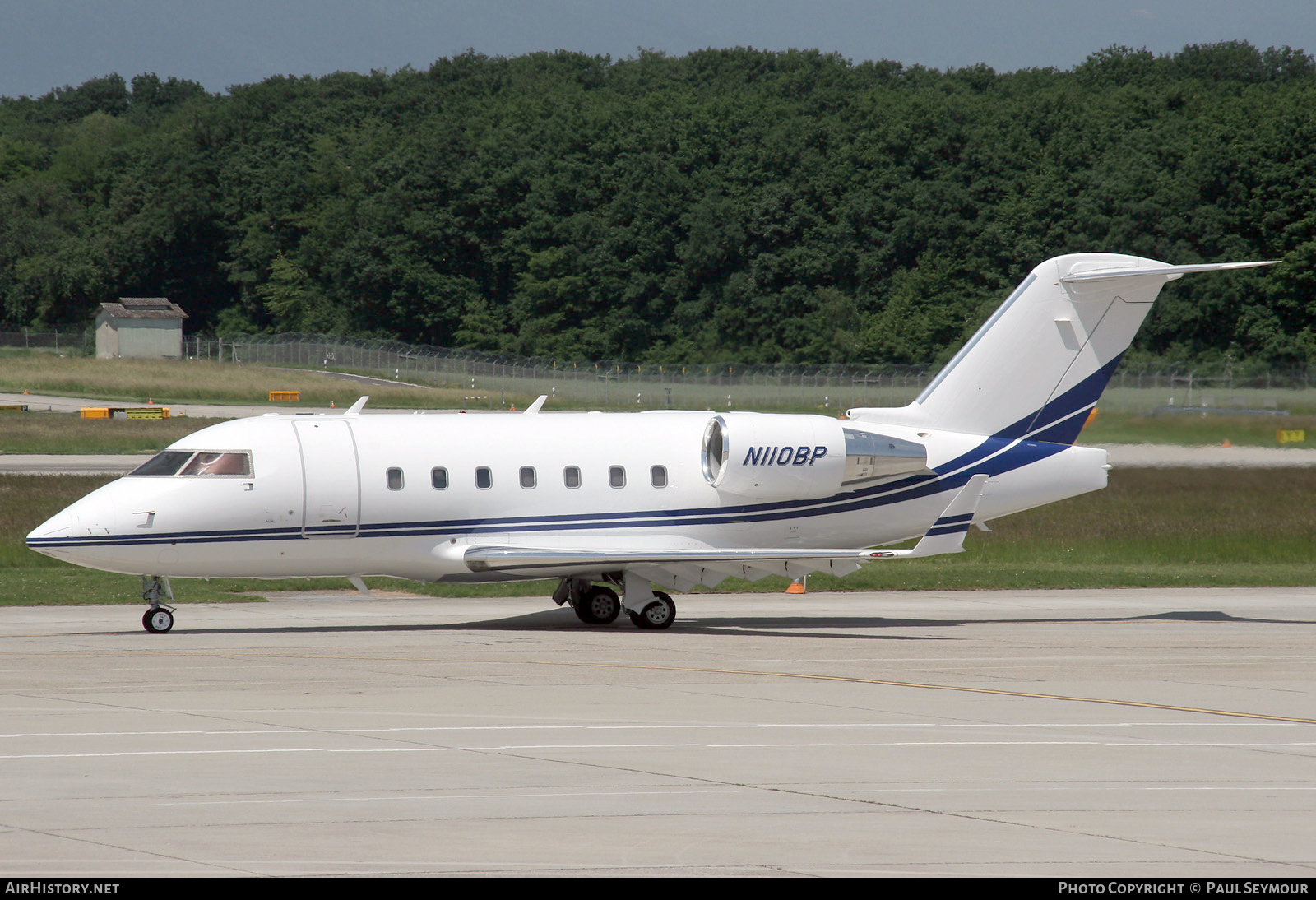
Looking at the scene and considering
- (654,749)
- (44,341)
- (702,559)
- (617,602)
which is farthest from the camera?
(44,341)

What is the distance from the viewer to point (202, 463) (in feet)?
79.2

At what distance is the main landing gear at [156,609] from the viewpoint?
2420 cm

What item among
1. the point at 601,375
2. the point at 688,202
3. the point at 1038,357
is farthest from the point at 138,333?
the point at 1038,357

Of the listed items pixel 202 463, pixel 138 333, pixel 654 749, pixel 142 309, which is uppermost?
pixel 142 309

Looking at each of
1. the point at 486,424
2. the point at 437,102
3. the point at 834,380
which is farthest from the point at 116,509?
the point at 437,102

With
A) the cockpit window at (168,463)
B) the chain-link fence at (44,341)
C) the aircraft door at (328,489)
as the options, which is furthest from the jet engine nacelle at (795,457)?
the chain-link fence at (44,341)

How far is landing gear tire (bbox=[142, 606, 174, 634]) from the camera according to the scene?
24.2 metres

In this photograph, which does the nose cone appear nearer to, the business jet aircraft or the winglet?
the business jet aircraft

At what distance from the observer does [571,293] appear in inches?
5059

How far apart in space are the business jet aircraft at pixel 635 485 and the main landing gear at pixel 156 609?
0.13ft

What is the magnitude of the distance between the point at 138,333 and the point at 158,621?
110735 millimetres

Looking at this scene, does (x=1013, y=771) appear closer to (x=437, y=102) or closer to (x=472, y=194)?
(x=472, y=194)

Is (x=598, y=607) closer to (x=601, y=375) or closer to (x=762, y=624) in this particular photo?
(x=762, y=624)
